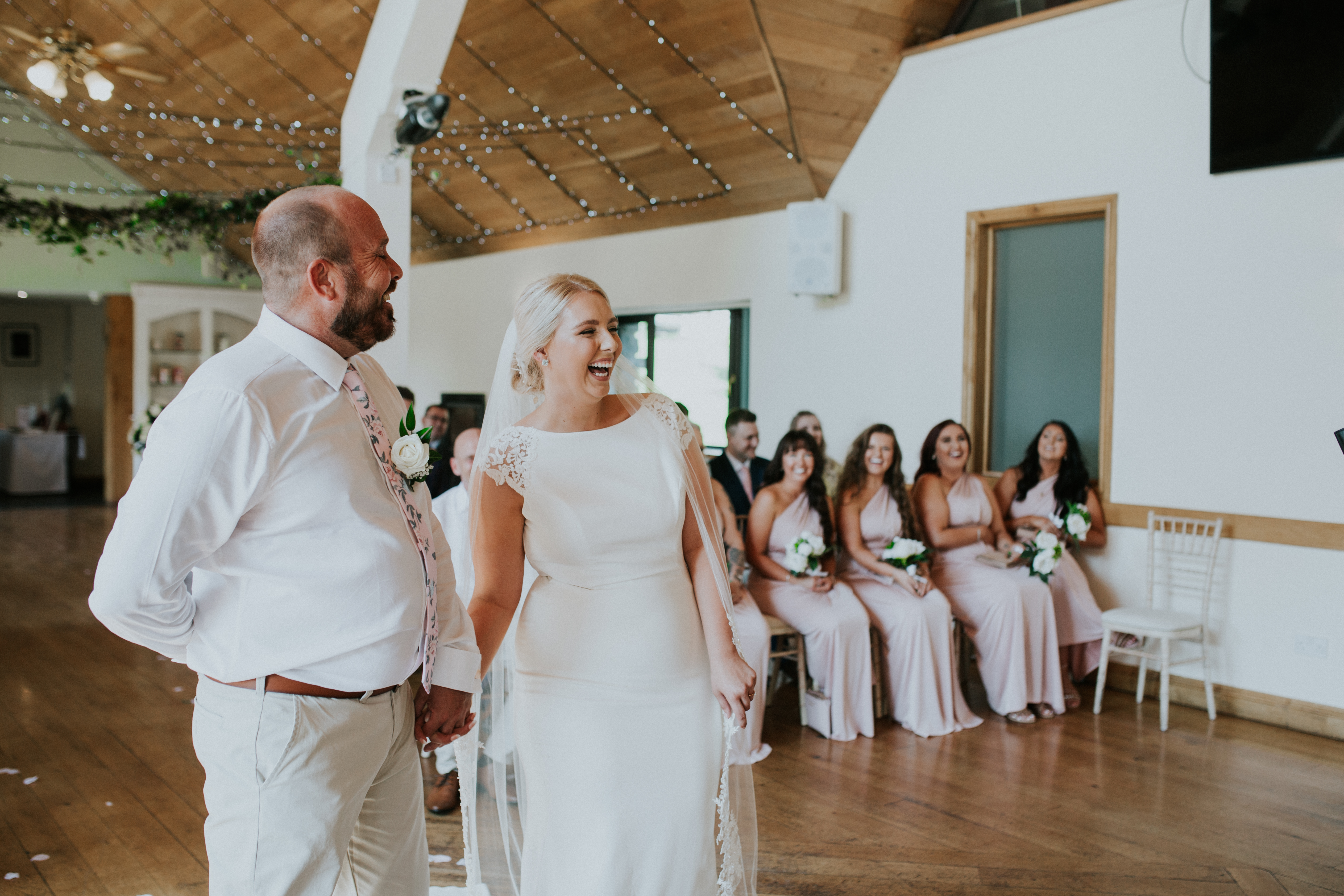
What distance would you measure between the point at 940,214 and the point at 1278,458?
7.67 ft

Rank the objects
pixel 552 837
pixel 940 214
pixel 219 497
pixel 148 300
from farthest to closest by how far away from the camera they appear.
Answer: pixel 148 300
pixel 940 214
pixel 552 837
pixel 219 497

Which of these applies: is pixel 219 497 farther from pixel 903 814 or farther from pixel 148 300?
pixel 148 300

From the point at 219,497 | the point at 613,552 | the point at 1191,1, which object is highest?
the point at 1191,1

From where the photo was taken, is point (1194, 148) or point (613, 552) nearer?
point (613, 552)

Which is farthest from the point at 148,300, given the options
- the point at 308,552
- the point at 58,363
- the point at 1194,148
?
the point at 308,552

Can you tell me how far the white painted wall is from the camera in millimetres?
4836

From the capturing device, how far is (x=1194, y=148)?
5156 mm

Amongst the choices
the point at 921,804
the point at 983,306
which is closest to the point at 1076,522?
the point at 983,306

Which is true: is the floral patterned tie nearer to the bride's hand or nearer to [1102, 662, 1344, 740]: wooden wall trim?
the bride's hand

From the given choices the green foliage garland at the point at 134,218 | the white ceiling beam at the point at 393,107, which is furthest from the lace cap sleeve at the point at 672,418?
the green foliage garland at the point at 134,218

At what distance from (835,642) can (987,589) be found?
972 mm

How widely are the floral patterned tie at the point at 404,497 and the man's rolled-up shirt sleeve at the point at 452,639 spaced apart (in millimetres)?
36

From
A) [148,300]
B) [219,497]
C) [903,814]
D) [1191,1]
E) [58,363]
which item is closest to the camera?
[219,497]

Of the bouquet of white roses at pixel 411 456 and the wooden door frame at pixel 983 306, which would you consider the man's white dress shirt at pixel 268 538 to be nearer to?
the bouquet of white roses at pixel 411 456
